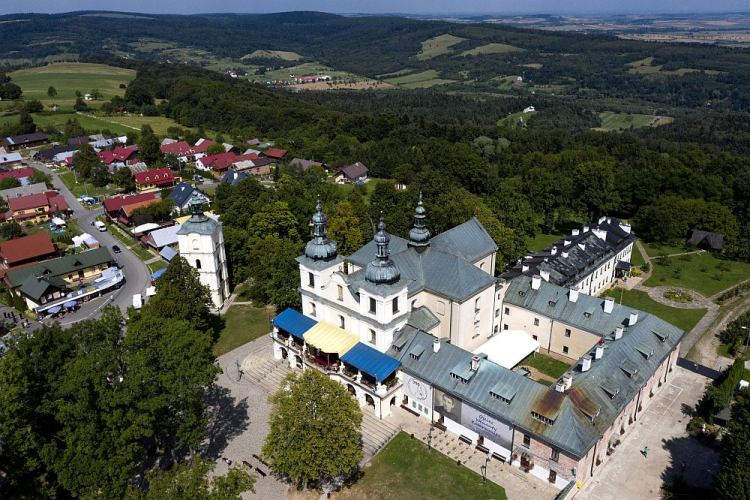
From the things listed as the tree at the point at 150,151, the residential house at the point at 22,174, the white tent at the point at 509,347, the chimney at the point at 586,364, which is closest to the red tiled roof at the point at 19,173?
the residential house at the point at 22,174

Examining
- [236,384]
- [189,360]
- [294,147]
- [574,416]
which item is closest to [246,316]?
[236,384]

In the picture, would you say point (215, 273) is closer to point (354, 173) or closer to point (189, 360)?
point (189, 360)

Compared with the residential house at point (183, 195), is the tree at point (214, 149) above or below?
above

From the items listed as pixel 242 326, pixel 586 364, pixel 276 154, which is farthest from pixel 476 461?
pixel 276 154

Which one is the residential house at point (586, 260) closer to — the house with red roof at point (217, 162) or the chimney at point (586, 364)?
the chimney at point (586, 364)

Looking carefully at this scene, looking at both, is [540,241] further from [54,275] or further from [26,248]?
[26,248]

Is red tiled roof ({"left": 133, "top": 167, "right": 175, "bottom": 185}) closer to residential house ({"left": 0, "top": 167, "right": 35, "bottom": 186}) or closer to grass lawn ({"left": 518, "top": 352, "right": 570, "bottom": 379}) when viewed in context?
residential house ({"left": 0, "top": 167, "right": 35, "bottom": 186})
